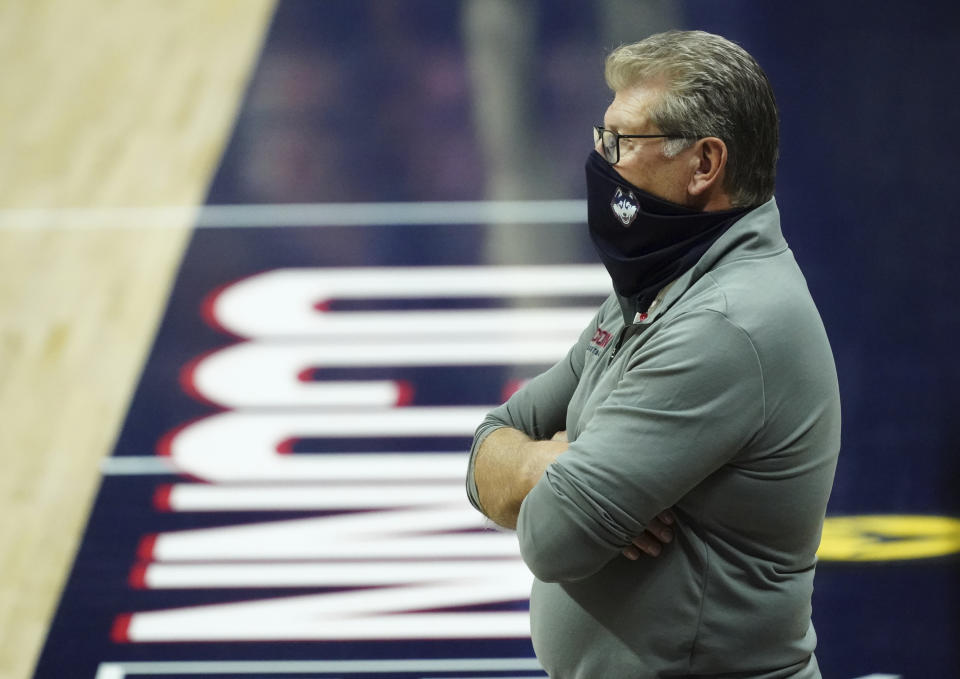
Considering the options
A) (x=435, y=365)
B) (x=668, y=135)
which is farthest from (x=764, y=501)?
(x=435, y=365)

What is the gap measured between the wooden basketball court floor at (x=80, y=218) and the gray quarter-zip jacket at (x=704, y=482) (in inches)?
70.9

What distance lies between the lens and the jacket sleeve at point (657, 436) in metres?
1.26

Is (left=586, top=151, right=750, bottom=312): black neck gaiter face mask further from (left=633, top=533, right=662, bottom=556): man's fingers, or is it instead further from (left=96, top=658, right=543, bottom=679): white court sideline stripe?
(left=96, top=658, right=543, bottom=679): white court sideline stripe

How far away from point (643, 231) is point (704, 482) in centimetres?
32

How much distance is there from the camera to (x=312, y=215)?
3.95m

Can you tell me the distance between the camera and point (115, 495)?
9.97 ft

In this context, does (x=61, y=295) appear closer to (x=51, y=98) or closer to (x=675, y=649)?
(x=51, y=98)

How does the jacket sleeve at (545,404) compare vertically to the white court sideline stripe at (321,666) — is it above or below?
above

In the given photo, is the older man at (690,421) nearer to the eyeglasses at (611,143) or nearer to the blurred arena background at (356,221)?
the eyeglasses at (611,143)

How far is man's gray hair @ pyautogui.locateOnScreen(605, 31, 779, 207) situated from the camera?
134cm

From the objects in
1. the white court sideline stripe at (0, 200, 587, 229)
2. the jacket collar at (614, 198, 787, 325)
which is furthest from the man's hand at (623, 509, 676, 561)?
the white court sideline stripe at (0, 200, 587, 229)

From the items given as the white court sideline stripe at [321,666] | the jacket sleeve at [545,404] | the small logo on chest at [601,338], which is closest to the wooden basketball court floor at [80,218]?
the white court sideline stripe at [321,666]

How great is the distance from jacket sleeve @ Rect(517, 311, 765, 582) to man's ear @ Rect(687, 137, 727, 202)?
0.17 m

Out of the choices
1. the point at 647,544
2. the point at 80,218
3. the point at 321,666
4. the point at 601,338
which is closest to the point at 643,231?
the point at 601,338
